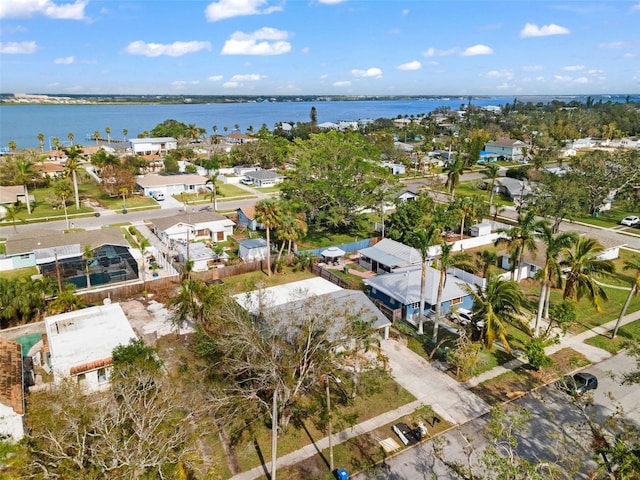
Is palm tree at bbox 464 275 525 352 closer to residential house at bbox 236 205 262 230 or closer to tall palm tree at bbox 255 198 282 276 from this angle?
tall palm tree at bbox 255 198 282 276

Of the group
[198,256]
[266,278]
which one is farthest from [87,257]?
[266,278]

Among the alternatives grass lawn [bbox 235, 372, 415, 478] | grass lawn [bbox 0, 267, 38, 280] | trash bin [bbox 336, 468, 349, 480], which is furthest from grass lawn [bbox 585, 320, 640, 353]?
grass lawn [bbox 0, 267, 38, 280]

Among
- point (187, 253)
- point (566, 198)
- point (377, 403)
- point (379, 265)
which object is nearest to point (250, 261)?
point (187, 253)

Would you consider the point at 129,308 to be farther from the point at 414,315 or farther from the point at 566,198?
the point at 566,198

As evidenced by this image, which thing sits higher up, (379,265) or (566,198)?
(566,198)

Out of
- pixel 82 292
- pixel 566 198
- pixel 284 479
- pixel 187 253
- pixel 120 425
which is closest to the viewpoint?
pixel 120 425

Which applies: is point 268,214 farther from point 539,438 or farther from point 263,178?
point 263,178

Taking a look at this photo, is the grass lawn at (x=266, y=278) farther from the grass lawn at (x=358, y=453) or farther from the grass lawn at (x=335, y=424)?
the grass lawn at (x=358, y=453)
